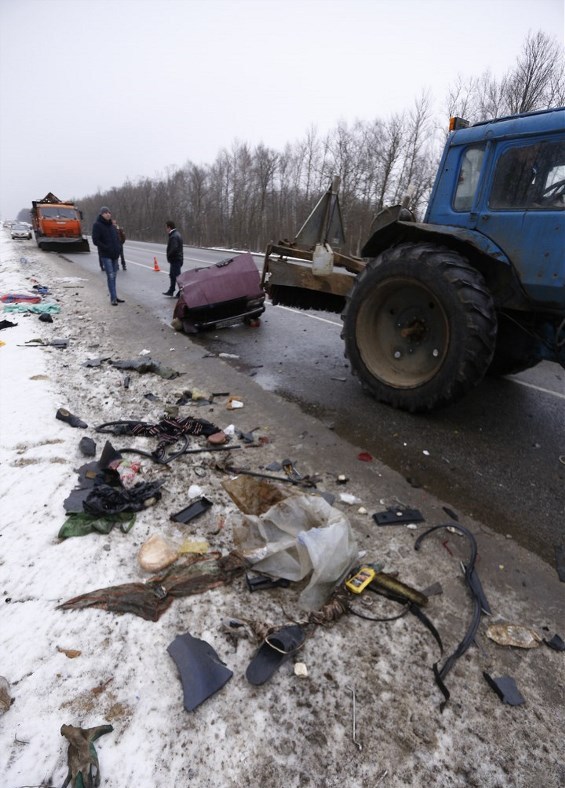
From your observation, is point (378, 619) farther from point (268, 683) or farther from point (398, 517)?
point (398, 517)

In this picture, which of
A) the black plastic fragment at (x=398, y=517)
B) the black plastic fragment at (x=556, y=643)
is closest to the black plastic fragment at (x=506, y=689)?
the black plastic fragment at (x=556, y=643)

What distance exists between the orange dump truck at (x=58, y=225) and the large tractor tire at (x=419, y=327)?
71.1 ft

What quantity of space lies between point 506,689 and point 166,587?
1638mm

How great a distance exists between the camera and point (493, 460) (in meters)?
3.57

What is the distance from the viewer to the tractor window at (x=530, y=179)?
3.45 m

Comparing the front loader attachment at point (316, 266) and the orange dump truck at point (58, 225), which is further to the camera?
the orange dump truck at point (58, 225)

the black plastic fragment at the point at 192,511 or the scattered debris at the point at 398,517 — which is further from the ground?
the scattered debris at the point at 398,517

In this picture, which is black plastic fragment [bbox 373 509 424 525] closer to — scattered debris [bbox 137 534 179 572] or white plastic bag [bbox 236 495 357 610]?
white plastic bag [bbox 236 495 357 610]

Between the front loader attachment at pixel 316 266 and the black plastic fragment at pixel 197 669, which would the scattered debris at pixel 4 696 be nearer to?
the black plastic fragment at pixel 197 669

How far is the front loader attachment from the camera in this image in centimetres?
532

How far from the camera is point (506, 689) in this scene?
1.77 meters

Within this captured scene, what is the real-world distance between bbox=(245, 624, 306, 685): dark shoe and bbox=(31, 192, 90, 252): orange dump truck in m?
24.1

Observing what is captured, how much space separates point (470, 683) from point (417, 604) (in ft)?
1.34

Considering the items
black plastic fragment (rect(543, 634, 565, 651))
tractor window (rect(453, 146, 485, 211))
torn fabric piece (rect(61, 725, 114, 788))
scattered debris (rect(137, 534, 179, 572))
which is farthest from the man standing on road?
black plastic fragment (rect(543, 634, 565, 651))
